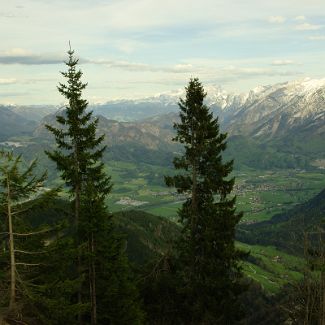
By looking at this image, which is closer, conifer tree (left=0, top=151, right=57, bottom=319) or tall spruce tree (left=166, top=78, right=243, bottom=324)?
conifer tree (left=0, top=151, right=57, bottom=319)

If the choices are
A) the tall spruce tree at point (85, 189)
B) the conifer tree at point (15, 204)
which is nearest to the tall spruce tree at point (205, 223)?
the tall spruce tree at point (85, 189)

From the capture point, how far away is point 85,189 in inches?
1435

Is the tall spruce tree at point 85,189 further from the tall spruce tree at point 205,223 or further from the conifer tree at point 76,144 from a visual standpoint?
the tall spruce tree at point 205,223

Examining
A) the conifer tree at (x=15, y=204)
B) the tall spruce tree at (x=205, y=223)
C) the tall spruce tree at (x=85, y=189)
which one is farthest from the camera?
the tall spruce tree at (x=205, y=223)

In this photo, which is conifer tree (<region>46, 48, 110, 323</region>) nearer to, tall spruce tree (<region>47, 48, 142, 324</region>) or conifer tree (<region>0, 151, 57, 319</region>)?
tall spruce tree (<region>47, 48, 142, 324</region>)

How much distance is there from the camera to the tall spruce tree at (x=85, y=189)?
116 feet

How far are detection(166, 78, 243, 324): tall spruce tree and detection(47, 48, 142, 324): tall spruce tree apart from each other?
5453 mm

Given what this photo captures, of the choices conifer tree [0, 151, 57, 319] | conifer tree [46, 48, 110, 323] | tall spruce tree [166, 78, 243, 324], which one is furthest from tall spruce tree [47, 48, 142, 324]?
conifer tree [0, 151, 57, 319]

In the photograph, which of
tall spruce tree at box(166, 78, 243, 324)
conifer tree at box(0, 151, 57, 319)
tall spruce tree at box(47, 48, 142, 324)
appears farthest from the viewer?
tall spruce tree at box(166, 78, 243, 324)

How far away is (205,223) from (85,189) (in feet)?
34.5

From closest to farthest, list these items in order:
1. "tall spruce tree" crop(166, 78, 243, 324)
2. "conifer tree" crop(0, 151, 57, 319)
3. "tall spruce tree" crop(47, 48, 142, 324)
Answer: "conifer tree" crop(0, 151, 57, 319) < "tall spruce tree" crop(47, 48, 142, 324) < "tall spruce tree" crop(166, 78, 243, 324)

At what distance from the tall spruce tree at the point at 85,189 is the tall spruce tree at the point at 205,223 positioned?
5453 millimetres

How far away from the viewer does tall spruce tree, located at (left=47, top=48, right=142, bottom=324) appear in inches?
1390

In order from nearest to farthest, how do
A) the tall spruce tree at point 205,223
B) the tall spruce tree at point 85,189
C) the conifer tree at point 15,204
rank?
the conifer tree at point 15,204 < the tall spruce tree at point 85,189 < the tall spruce tree at point 205,223
